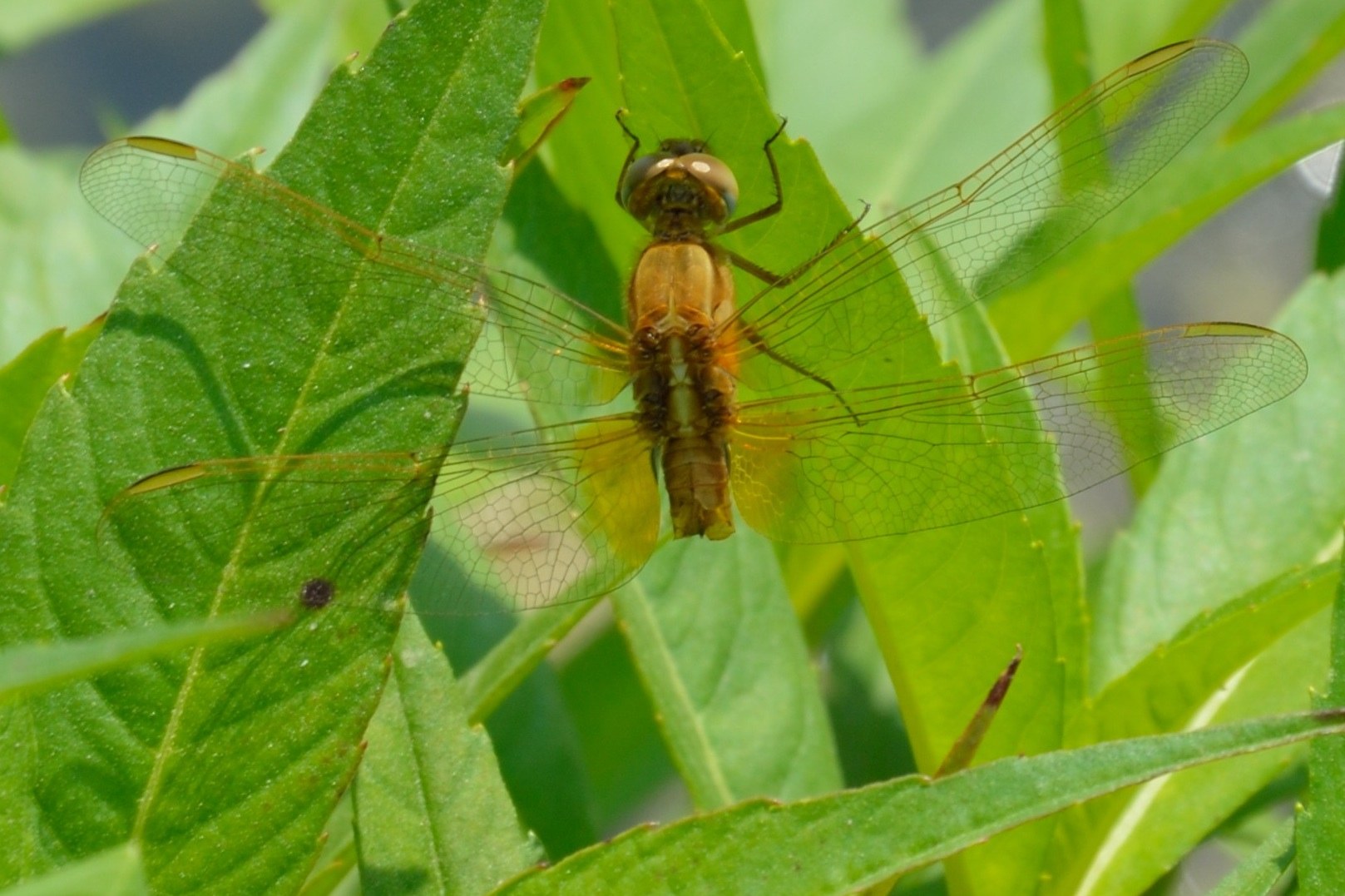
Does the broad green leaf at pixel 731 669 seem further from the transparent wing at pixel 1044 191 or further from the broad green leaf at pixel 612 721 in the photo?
the broad green leaf at pixel 612 721

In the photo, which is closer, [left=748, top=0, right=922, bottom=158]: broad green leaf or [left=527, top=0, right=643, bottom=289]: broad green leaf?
[left=527, top=0, right=643, bottom=289]: broad green leaf

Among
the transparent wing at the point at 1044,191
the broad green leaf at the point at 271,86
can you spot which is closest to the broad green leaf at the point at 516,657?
the transparent wing at the point at 1044,191

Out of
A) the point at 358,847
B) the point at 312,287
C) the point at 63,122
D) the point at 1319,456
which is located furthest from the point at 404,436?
the point at 63,122

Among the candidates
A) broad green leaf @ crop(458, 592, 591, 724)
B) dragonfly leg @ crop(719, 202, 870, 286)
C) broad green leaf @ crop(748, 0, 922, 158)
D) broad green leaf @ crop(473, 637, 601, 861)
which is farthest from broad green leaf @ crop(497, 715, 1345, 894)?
Answer: broad green leaf @ crop(748, 0, 922, 158)

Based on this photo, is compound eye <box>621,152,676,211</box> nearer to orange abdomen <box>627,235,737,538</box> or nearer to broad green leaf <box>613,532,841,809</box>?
orange abdomen <box>627,235,737,538</box>

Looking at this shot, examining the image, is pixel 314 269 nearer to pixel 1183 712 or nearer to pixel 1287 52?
pixel 1183 712

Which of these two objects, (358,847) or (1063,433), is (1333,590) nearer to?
(1063,433)
